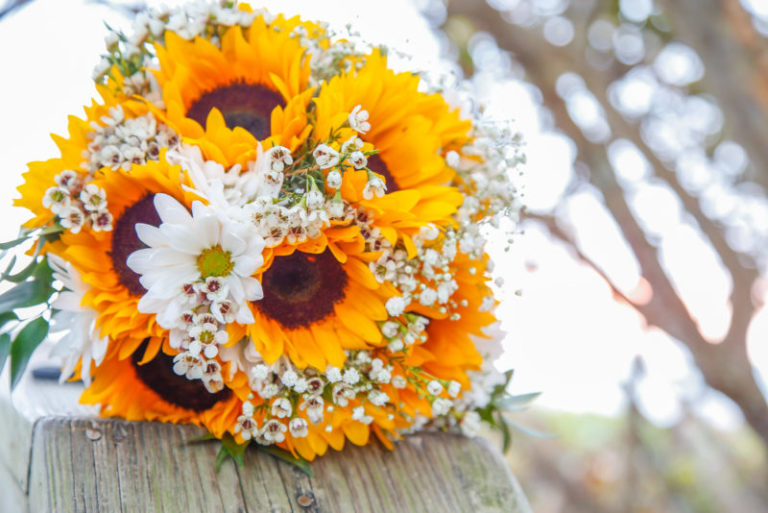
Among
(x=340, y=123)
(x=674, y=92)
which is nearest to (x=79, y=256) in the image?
(x=340, y=123)

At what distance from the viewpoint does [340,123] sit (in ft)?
2.62

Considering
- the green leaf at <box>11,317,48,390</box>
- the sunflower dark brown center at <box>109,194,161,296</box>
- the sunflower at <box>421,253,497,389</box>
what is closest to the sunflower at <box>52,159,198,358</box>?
the sunflower dark brown center at <box>109,194,161,296</box>

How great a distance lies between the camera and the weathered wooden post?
0.77m

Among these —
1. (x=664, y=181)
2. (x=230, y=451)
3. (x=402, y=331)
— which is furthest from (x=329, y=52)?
(x=664, y=181)

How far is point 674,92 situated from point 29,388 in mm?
3308

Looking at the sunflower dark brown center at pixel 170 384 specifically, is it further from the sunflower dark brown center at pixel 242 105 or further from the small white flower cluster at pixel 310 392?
the sunflower dark brown center at pixel 242 105

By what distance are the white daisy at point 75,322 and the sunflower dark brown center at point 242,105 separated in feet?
0.90

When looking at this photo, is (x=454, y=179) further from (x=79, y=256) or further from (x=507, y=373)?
(x=79, y=256)

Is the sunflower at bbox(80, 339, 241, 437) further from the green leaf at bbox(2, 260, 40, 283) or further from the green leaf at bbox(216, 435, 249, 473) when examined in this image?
the green leaf at bbox(2, 260, 40, 283)

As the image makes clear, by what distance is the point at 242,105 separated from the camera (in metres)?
0.92

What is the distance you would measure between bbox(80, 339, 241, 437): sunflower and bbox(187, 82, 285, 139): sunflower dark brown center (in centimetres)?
34

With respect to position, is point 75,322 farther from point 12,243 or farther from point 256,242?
point 256,242

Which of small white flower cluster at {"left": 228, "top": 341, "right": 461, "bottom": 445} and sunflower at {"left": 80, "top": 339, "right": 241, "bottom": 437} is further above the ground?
small white flower cluster at {"left": 228, "top": 341, "right": 461, "bottom": 445}

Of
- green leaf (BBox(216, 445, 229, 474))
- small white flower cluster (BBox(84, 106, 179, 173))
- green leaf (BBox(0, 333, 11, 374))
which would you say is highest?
small white flower cluster (BBox(84, 106, 179, 173))
